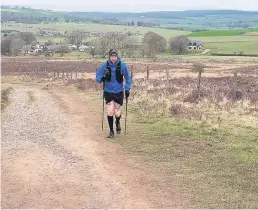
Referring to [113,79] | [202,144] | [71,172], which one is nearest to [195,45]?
[113,79]

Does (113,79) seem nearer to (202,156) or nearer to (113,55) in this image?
(113,55)

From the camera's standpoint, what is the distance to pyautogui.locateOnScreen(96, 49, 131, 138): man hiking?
1148cm

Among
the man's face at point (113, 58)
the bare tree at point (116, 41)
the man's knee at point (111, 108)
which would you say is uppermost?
the man's face at point (113, 58)

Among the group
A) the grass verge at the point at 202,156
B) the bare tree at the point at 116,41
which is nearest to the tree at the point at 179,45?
the bare tree at the point at 116,41

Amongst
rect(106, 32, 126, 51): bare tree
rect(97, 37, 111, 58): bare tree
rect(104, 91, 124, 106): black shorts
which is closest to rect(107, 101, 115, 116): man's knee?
rect(104, 91, 124, 106): black shorts

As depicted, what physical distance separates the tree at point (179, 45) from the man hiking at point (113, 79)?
95.5 m

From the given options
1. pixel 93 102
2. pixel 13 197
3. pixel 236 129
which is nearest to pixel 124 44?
pixel 93 102

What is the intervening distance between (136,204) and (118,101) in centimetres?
527

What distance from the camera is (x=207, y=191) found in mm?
7461

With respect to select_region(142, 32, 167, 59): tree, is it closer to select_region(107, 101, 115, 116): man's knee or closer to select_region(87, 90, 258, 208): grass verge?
select_region(87, 90, 258, 208): grass verge

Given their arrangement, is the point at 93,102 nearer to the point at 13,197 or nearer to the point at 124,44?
the point at 13,197

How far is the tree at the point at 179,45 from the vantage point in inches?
4168

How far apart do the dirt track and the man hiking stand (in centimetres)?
83

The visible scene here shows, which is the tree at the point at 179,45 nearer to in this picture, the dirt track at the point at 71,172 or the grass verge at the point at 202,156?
the grass verge at the point at 202,156
